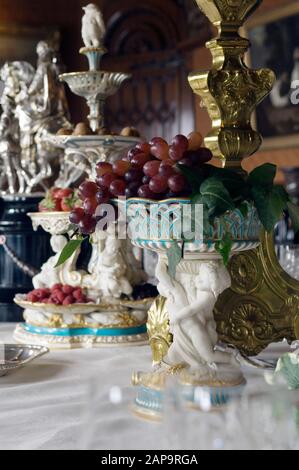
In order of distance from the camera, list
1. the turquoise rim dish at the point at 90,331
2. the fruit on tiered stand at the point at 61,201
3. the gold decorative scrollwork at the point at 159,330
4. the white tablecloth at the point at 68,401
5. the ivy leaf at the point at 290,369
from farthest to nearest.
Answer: the fruit on tiered stand at the point at 61,201 → the turquoise rim dish at the point at 90,331 → the gold decorative scrollwork at the point at 159,330 → the ivy leaf at the point at 290,369 → the white tablecloth at the point at 68,401

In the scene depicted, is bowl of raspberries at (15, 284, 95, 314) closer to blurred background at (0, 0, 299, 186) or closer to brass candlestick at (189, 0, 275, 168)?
brass candlestick at (189, 0, 275, 168)

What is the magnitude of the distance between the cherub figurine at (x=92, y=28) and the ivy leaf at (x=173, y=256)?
884mm

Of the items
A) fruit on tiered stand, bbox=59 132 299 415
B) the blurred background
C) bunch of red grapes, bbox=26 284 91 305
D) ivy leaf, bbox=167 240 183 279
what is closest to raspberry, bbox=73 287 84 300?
bunch of red grapes, bbox=26 284 91 305

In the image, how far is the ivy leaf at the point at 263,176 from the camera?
109cm

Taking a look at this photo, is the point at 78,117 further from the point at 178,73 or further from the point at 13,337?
the point at 13,337

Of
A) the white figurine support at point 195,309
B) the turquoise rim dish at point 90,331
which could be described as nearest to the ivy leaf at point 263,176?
the white figurine support at point 195,309

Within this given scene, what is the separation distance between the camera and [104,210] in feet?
3.79

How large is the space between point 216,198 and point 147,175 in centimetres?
13

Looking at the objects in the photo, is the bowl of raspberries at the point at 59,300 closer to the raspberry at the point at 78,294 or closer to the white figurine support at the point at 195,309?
the raspberry at the point at 78,294

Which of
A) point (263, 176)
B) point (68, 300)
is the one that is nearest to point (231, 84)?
point (263, 176)

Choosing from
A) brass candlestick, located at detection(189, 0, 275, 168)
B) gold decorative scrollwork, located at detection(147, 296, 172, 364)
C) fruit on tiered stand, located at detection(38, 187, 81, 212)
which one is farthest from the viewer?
fruit on tiered stand, located at detection(38, 187, 81, 212)

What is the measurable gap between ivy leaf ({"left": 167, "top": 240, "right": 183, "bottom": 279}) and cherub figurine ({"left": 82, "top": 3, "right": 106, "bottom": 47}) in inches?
34.8

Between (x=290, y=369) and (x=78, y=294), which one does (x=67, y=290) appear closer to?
(x=78, y=294)

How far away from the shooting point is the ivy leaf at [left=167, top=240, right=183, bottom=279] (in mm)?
1051
